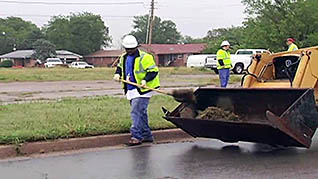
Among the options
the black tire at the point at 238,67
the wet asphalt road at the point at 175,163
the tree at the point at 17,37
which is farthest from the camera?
the tree at the point at 17,37

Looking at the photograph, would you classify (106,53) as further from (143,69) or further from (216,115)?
(216,115)

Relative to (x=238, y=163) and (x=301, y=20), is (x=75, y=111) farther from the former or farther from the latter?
(x=301, y=20)

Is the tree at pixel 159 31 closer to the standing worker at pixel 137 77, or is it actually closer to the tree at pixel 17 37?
the tree at pixel 17 37

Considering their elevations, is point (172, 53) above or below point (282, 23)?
below

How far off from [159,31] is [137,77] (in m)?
101

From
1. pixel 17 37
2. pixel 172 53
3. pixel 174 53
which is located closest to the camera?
pixel 172 53

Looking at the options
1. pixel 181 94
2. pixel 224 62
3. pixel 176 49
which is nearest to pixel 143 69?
pixel 181 94

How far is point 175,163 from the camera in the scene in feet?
25.5

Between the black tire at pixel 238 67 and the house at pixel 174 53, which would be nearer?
the black tire at pixel 238 67

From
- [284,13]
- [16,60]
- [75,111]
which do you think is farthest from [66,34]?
[75,111]

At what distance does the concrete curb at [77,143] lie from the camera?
27.1 ft

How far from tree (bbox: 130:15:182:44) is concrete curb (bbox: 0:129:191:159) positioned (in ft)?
320

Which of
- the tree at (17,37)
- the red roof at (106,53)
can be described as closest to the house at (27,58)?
the red roof at (106,53)

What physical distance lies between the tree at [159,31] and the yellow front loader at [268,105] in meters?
97.1
